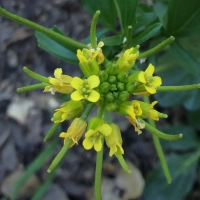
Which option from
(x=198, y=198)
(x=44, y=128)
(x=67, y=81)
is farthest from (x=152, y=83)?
(x=198, y=198)

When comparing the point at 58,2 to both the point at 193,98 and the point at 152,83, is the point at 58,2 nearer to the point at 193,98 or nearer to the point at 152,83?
the point at 193,98

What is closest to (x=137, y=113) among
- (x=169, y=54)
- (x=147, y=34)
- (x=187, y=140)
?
(x=147, y=34)

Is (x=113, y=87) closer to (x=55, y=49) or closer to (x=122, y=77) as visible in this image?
(x=122, y=77)

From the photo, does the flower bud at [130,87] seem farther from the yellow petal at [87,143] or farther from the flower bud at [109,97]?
the yellow petal at [87,143]

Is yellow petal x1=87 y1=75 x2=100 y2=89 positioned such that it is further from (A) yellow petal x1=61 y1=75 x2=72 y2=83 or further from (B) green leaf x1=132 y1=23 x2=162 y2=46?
(B) green leaf x1=132 y1=23 x2=162 y2=46

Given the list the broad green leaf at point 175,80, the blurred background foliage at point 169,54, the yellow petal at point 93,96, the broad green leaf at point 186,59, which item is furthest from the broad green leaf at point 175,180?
the yellow petal at point 93,96

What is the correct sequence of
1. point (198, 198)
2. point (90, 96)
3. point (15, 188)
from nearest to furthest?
point (90, 96) → point (15, 188) → point (198, 198)
